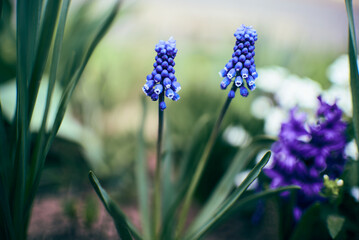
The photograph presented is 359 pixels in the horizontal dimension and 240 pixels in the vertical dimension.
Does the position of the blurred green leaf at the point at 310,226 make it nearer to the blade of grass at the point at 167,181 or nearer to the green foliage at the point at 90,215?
the blade of grass at the point at 167,181

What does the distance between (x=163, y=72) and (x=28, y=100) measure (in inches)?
17.5

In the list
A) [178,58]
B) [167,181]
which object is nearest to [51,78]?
[167,181]

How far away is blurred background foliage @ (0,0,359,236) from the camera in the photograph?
1925 mm

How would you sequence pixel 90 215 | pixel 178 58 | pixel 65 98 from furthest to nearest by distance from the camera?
1. pixel 178 58
2. pixel 90 215
3. pixel 65 98

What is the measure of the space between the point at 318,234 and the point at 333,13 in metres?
3.35

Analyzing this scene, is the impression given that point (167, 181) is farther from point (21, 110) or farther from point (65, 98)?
point (21, 110)

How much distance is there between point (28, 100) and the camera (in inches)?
40.4

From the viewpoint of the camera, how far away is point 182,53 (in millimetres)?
3463

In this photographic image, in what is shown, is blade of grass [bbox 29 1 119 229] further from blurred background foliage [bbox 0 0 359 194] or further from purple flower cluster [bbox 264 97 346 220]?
purple flower cluster [bbox 264 97 346 220]

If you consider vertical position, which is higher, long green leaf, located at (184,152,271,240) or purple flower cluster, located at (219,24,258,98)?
purple flower cluster, located at (219,24,258,98)

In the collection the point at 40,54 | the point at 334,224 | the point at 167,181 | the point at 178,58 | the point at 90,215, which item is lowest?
the point at 90,215

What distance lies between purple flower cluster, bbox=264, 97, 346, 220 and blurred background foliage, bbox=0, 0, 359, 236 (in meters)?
0.33

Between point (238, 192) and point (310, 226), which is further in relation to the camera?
point (310, 226)

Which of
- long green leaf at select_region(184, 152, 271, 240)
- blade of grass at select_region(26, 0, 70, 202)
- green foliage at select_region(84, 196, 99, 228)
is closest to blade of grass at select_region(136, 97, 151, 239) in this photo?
green foliage at select_region(84, 196, 99, 228)
